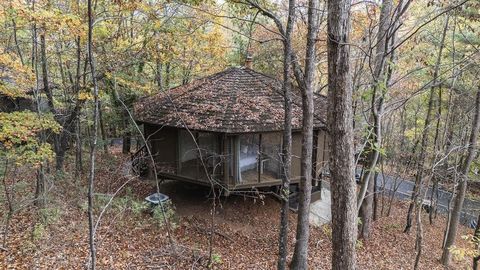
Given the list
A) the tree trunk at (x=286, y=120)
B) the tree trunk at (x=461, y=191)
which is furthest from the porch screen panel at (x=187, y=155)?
the tree trunk at (x=461, y=191)

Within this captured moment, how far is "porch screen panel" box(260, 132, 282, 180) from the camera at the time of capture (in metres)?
12.0

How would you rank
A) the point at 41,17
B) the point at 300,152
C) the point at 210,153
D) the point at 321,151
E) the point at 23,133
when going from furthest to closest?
the point at 321,151, the point at 300,152, the point at 210,153, the point at 23,133, the point at 41,17

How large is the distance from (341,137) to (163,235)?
737 cm

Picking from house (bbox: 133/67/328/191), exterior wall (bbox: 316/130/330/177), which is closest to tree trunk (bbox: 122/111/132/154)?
house (bbox: 133/67/328/191)

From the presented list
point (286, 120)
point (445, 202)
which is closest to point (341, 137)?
point (286, 120)

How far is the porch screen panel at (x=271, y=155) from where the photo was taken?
1199 cm

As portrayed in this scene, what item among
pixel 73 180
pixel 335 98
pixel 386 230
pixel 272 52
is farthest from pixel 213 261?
pixel 272 52

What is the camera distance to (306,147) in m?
8.38

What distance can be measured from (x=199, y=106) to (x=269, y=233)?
17.2ft

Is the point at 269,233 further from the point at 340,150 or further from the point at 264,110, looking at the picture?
the point at 340,150

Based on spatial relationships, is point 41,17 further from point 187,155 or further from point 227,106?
point 187,155

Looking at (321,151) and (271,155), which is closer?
(271,155)

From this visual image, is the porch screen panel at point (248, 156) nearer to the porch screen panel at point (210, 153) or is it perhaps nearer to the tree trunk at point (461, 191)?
the porch screen panel at point (210, 153)

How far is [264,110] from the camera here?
1130 centimetres
